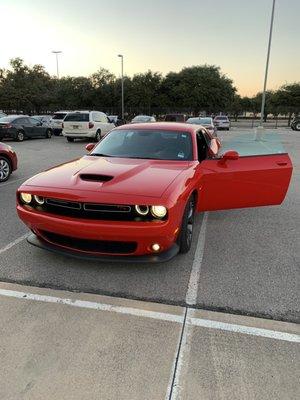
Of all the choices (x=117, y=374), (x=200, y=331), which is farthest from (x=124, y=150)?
(x=117, y=374)

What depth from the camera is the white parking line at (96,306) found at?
3246 millimetres

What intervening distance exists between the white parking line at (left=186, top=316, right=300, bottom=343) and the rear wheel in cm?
692

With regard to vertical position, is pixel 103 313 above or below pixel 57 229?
below

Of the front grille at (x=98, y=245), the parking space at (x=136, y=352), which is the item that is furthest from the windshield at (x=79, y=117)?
the parking space at (x=136, y=352)

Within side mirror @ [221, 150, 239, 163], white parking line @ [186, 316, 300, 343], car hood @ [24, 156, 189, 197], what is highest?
side mirror @ [221, 150, 239, 163]

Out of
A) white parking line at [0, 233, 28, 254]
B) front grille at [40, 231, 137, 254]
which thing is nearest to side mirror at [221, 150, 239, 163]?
front grille at [40, 231, 137, 254]

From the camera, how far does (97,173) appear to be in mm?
4090

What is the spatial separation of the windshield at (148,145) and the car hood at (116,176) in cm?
25

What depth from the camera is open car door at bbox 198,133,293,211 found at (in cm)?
500

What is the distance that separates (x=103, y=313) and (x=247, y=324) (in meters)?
1.22

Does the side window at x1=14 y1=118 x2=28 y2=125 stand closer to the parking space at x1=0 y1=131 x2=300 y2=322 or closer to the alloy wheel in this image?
the alloy wheel

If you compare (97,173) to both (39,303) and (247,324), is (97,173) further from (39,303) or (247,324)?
(247,324)

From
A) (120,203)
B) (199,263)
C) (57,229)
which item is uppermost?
(120,203)

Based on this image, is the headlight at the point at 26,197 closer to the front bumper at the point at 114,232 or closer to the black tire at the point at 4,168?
the front bumper at the point at 114,232
